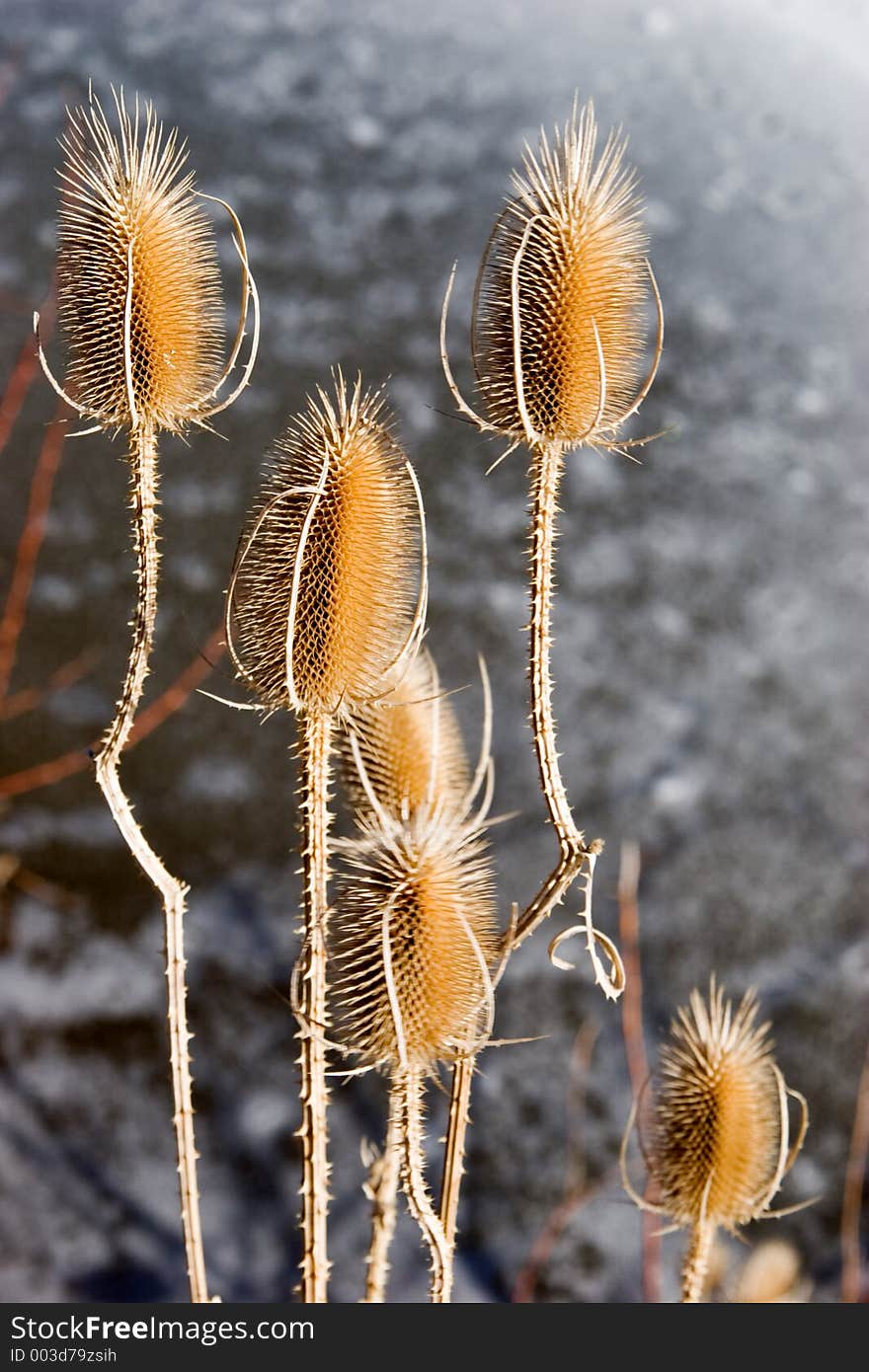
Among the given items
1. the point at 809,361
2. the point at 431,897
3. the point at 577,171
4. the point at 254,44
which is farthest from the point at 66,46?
the point at 431,897

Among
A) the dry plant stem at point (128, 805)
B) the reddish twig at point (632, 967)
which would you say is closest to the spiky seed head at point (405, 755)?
the dry plant stem at point (128, 805)

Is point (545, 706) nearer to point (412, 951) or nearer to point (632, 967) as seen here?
point (412, 951)

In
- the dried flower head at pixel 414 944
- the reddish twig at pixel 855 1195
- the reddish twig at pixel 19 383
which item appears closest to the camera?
the dried flower head at pixel 414 944

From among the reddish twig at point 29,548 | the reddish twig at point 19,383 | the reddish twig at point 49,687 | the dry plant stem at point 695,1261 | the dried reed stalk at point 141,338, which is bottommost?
the dry plant stem at point 695,1261

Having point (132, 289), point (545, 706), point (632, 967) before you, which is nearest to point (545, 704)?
point (545, 706)

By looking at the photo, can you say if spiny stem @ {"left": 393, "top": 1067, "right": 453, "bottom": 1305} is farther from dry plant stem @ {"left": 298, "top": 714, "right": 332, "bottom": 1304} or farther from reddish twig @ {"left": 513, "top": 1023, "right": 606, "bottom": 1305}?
reddish twig @ {"left": 513, "top": 1023, "right": 606, "bottom": 1305}

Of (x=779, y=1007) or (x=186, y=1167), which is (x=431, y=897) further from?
(x=779, y=1007)

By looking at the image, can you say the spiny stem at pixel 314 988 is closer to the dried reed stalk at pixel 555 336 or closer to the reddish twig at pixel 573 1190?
the dried reed stalk at pixel 555 336

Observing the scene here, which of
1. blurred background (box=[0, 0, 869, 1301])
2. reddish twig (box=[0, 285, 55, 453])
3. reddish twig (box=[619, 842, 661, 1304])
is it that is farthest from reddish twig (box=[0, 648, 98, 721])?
reddish twig (box=[619, 842, 661, 1304])
